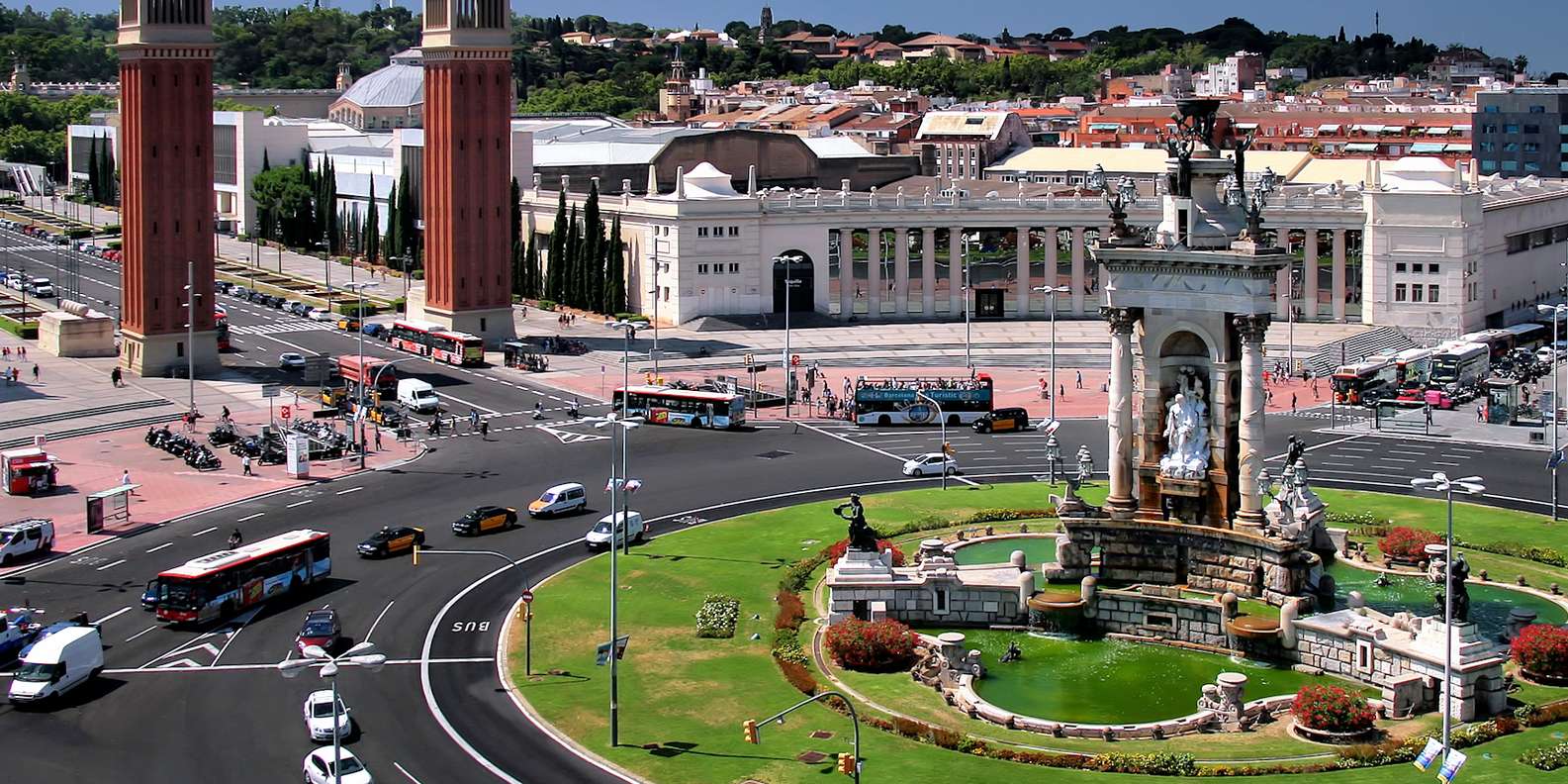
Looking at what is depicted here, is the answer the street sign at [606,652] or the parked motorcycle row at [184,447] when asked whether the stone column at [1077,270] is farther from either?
the street sign at [606,652]

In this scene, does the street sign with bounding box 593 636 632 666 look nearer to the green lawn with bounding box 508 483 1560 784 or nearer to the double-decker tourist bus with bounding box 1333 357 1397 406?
the green lawn with bounding box 508 483 1560 784

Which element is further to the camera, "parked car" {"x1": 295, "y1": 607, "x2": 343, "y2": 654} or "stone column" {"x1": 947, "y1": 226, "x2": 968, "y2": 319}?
"stone column" {"x1": 947, "y1": 226, "x2": 968, "y2": 319}

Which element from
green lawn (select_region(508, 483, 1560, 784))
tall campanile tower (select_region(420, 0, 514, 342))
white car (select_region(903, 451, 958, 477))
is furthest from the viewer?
tall campanile tower (select_region(420, 0, 514, 342))

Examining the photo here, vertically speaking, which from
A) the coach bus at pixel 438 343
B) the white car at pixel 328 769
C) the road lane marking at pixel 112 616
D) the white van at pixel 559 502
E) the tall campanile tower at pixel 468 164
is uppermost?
the tall campanile tower at pixel 468 164

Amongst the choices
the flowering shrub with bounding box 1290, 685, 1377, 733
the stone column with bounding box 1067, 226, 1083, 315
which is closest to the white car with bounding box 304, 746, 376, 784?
the flowering shrub with bounding box 1290, 685, 1377, 733

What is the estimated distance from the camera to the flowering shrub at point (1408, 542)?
83688mm

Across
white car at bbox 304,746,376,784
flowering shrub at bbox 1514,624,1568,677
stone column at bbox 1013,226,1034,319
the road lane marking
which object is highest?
stone column at bbox 1013,226,1034,319

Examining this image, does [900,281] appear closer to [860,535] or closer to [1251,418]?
[860,535]

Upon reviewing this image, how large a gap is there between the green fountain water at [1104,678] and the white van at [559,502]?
28.5 metres

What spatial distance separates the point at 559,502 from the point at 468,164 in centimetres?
6220

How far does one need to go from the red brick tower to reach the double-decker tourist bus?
209 ft

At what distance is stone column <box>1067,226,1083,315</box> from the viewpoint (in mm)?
169875

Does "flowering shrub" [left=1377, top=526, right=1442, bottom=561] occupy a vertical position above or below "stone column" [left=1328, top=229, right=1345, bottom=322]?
below

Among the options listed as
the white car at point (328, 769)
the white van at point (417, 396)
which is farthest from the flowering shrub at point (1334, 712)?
the white van at point (417, 396)
